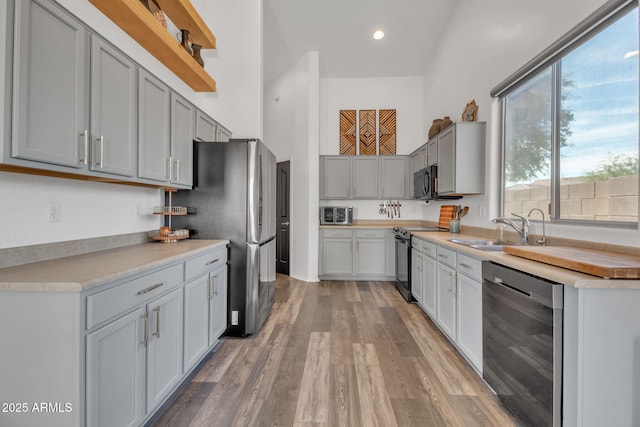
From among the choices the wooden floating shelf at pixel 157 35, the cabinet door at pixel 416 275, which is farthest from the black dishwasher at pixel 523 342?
the wooden floating shelf at pixel 157 35

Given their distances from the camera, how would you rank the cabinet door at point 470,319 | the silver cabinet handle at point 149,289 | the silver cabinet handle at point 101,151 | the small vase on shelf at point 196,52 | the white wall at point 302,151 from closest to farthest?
the silver cabinet handle at point 149,289 → the silver cabinet handle at point 101,151 → the cabinet door at point 470,319 → the small vase on shelf at point 196,52 → the white wall at point 302,151

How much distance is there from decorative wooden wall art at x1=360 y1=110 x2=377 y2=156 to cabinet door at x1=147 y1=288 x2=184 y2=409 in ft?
14.2

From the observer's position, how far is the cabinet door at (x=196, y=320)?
76.1 inches

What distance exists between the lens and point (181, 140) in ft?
8.07

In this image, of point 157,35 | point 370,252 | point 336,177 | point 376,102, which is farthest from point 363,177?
point 157,35

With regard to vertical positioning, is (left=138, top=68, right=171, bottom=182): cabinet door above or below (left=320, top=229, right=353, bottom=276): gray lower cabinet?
above

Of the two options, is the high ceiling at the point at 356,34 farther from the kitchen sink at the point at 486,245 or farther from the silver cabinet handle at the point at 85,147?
the silver cabinet handle at the point at 85,147

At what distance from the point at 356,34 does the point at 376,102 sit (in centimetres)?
136

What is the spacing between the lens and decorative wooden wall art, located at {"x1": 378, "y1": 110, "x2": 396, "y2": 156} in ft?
17.9

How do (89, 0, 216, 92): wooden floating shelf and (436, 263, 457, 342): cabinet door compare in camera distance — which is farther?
(436, 263, 457, 342): cabinet door

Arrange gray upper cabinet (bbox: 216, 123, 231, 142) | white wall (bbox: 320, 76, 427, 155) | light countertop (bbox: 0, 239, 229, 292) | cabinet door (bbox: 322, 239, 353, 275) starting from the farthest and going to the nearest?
1. white wall (bbox: 320, 76, 427, 155)
2. cabinet door (bbox: 322, 239, 353, 275)
3. gray upper cabinet (bbox: 216, 123, 231, 142)
4. light countertop (bbox: 0, 239, 229, 292)

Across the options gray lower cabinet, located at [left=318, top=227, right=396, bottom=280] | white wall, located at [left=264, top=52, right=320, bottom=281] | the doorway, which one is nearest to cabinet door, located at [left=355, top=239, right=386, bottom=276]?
gray lower cabinet, located at [left=318, top=227, right=396, bottom=280]

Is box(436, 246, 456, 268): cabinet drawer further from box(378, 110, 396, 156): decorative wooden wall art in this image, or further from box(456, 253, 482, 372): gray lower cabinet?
box(378, 110, 396, 156): decorative wooden wall art

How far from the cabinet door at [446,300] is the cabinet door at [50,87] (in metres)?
2.70
